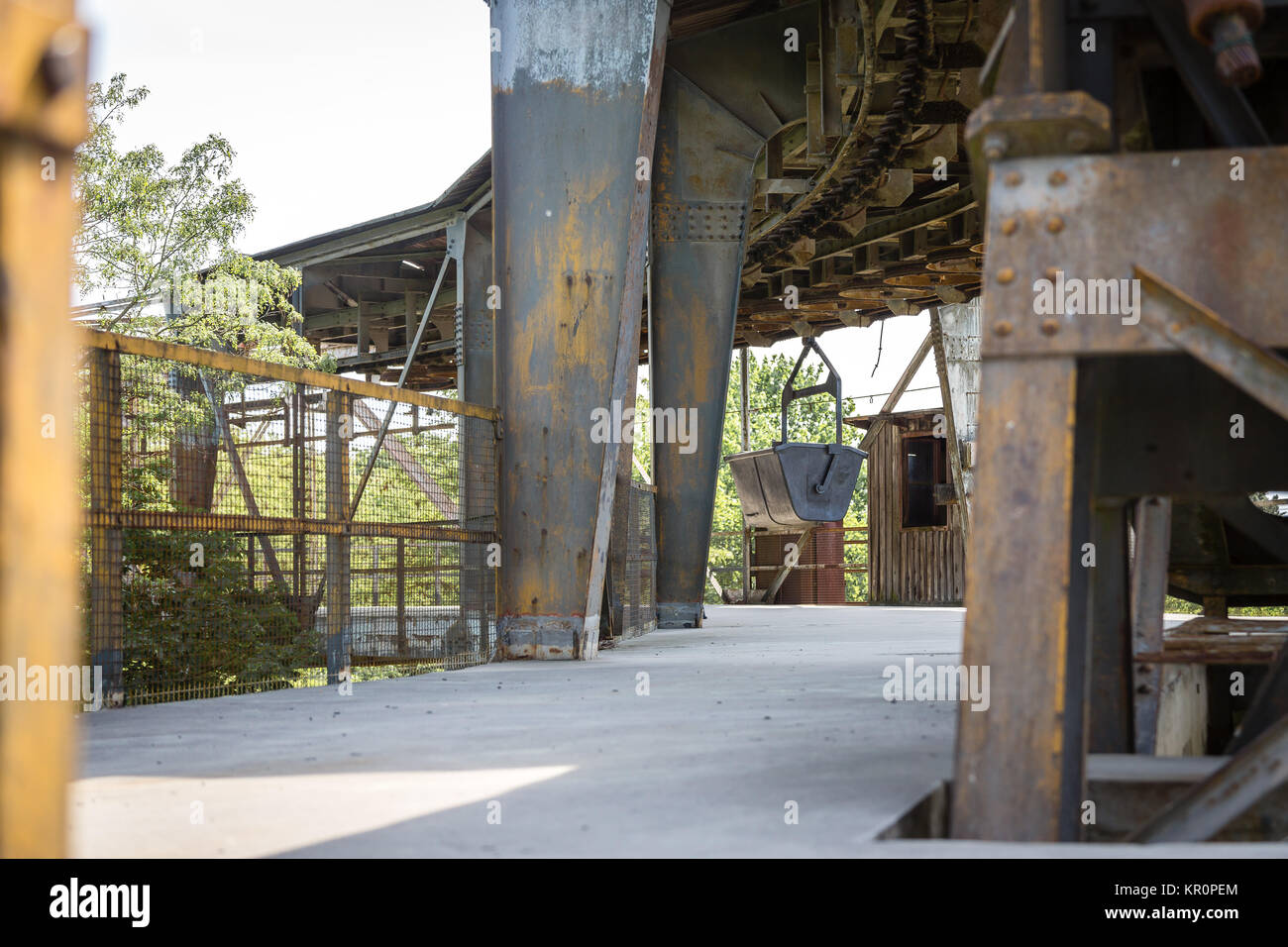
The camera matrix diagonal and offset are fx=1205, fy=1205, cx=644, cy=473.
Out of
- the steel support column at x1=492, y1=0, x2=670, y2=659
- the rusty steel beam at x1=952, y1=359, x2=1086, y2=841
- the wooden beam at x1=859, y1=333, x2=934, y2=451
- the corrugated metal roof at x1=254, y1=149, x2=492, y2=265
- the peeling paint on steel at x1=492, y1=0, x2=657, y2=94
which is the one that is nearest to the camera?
the rusty steel beam at x1=952, y1=359, x2=1086, y2=841

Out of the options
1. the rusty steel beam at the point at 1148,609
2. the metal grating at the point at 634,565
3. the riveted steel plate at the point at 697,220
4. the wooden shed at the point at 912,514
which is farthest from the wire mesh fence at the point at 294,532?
the wooden shed at the point at 912,514

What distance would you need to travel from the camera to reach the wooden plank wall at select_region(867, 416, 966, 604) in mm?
25516

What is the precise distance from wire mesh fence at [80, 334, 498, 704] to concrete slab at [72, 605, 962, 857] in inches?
51.8

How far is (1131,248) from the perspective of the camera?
9.68 ft

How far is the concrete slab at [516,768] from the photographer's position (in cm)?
280

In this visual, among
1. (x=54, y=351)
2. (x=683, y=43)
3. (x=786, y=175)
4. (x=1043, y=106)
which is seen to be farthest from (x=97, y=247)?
(x=54, y=351)

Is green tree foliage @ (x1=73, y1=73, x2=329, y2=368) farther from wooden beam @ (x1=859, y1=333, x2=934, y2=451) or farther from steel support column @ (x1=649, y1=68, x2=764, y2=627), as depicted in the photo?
wooden beam @ (x1=859, y1=333, x2=934, y2=451)

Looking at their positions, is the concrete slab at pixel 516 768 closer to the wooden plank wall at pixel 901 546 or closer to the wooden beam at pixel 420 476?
the wooden beam at pixel 420 476

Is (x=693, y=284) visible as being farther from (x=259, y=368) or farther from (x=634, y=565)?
(x=259, y=368)

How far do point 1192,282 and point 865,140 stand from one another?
10.9 meters

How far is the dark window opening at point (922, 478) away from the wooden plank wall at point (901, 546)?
19cm

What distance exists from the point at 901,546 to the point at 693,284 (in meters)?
14.5

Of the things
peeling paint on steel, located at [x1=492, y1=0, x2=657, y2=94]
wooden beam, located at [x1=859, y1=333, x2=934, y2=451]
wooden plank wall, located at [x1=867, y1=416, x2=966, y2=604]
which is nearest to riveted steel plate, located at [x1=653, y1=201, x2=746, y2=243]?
peeling paint on steel, located at [x1=492, y1=0, x2=657, y2=94]
